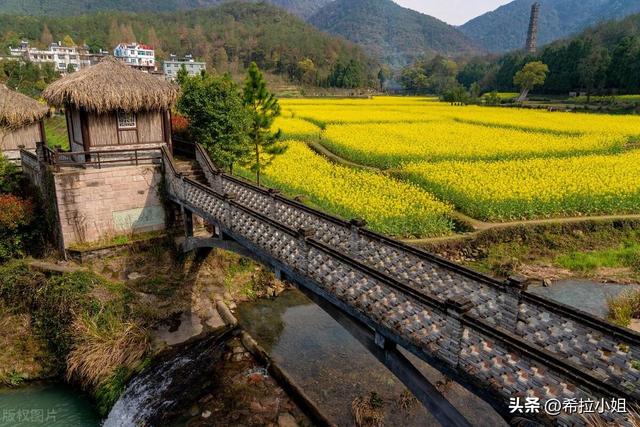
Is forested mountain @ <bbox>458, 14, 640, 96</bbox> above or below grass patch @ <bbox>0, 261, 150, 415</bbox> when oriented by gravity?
above

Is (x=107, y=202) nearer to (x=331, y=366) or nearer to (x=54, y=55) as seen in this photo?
(x=331, y=366)

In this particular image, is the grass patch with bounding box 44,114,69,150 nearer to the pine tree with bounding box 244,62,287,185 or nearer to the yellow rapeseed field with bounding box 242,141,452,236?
the yellow rapeseed field with bounding box 242,141,452,236

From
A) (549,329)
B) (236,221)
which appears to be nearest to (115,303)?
(236,221)

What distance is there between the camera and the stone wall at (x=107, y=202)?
1515cm

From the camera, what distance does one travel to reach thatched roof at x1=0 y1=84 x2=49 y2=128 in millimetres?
20094

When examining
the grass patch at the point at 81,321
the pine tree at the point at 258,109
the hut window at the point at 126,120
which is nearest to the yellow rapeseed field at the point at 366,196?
the pine tree at the point at 258,109

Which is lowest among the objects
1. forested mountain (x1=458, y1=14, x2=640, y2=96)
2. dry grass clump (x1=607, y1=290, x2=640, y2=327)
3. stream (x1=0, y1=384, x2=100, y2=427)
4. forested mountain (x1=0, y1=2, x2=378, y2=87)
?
stream (x1=0, y1=384, x2=100, y2=427)

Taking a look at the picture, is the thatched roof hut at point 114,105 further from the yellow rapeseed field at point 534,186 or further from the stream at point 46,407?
the yellow rapeseed field at point 534,186

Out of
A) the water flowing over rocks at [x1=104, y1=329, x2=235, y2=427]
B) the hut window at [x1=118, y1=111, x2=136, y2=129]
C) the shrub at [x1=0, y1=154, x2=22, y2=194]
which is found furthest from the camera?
the shrub at [x1=0, y1=154, x2=22, y2=194]

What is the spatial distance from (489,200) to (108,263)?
1655 centimetres

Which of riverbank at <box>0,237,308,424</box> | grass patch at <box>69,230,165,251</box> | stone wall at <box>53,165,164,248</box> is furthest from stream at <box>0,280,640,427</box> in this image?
stone wall at <box>53,165,164,248</box>

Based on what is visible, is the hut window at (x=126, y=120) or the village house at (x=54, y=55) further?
the village house at (x=54, y=55)

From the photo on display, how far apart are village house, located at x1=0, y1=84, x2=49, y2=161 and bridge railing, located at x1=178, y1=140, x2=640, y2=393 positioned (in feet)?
54.1

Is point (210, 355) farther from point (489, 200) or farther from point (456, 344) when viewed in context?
point (489, 200)
